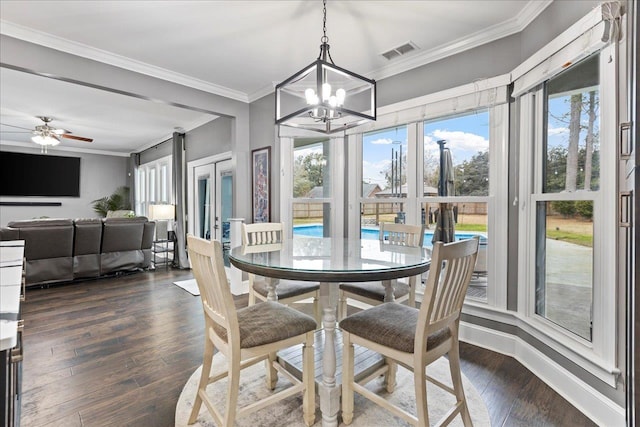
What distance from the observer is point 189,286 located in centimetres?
436

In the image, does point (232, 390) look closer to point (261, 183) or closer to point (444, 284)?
point (444, 284)

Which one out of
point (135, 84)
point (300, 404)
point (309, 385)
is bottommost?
point (300, 404)

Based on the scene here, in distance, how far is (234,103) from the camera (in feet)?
13.6

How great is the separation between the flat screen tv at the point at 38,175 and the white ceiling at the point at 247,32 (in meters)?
4.70

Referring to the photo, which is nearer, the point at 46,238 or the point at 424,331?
the point at 424,331

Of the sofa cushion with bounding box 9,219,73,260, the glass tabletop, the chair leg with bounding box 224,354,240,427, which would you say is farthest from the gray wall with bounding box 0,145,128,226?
the chair leg with bounding box 224,354,240,427

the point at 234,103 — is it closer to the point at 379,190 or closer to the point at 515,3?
the point at 379,190

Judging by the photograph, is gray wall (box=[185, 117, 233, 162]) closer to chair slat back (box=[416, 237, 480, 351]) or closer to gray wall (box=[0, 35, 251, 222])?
gray wall (box=[0, 35, 251, 222])

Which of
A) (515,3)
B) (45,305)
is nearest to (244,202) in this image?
(45,305)

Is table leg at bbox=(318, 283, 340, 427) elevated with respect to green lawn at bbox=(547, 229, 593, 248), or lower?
lower

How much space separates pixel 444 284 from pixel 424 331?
8.7 inches

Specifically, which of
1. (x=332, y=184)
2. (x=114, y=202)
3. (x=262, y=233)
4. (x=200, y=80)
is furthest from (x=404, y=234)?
(x=114, y=202)

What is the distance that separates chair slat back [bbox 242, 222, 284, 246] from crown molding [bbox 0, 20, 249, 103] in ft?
6.53

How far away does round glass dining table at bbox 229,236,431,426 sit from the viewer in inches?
58.8
